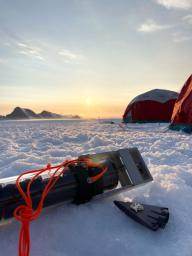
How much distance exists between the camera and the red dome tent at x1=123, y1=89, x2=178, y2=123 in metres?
14.4

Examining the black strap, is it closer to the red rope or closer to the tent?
the red rope

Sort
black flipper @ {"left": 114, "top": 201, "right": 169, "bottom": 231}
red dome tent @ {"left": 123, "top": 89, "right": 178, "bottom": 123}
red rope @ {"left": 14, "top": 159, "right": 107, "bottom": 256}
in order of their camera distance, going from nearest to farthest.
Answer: red rope @ {"left": 14, "top": 159, "right": 107, "bottom": 256}
black flipper @ {"left": 114, "top": 201, "right": 169, "bottom": 231}
red dome tent @ {"left": 123, "top": 89, "right": 178, "bottom": 123}

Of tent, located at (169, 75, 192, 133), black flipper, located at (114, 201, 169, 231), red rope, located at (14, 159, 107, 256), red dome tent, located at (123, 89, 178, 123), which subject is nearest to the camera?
red rope, located at (14, 159, 107, 256)

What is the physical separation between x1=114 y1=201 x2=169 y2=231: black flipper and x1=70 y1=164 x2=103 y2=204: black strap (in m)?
0.18

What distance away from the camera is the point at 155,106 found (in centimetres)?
1443

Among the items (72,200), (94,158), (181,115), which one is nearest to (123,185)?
(94,158)

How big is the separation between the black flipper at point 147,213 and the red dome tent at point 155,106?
13.0 meters

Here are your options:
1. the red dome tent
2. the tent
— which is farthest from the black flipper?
the red dome tent

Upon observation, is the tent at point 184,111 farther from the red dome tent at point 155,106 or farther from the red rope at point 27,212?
the red rope at point 27,212

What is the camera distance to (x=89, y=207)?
1719 millimetres

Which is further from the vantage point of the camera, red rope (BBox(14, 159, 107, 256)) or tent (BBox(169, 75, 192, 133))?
tent (BBox(169, 75, 192, 133))

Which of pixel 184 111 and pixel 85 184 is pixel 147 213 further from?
pixel 184 111

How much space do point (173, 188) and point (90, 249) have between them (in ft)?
3.01

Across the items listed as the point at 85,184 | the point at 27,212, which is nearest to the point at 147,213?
the point at 85,184
